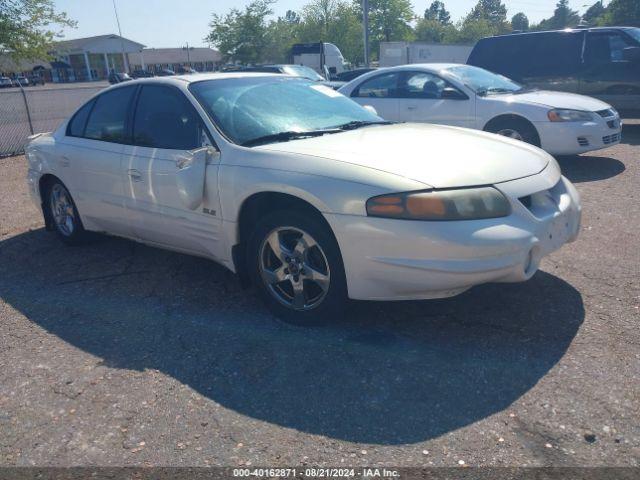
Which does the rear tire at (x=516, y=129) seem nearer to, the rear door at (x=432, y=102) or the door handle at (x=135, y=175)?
the rear door at (x=432, y=102)

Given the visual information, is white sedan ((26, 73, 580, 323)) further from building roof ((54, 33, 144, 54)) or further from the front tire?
building roof ((54, 33, 144, 54))

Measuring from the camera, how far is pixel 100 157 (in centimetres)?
476

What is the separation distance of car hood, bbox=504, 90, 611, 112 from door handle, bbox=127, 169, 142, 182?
568 centimetres

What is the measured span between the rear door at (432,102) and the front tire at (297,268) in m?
5.45

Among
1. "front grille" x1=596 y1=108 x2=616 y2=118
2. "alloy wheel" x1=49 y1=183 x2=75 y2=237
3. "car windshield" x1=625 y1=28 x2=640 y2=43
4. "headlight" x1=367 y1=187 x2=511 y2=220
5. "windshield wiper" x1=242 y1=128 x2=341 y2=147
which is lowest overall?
"alloy wheel" x1=49 y1=183 x2=75 y2=237

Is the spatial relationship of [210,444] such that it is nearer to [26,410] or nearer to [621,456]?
[26,410]

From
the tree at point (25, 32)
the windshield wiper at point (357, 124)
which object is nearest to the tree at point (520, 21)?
the tree at point (25, 32)

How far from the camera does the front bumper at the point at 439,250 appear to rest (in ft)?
10.1

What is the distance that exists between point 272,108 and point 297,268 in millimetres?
1325

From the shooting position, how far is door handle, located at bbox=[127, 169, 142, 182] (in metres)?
4.37

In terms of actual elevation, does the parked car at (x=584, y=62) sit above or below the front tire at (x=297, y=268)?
above

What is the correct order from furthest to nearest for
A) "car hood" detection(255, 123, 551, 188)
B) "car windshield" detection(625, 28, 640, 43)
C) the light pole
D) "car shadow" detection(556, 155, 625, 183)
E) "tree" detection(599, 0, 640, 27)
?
1. "tree" detection(599, 0, 640, 27)
2. the light pole
3. "car windshield" detection(625, 28, 640, 43)
4. "car shadow" detection(556, 155, 625, 183)
5. "car hood" detection(255, 123, 551, 188)

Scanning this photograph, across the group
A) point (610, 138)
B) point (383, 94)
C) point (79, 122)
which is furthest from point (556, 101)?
point (79, 122)

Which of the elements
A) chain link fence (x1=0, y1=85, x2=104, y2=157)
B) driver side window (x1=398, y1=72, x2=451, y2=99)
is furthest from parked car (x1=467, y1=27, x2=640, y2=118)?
chain link fence (x1=0, y1=85, x2=104, y2=157)
